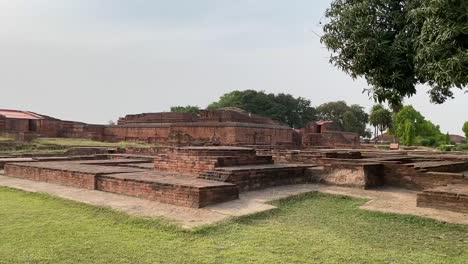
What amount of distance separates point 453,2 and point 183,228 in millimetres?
3869

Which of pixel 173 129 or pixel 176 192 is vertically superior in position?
pixel 173 129

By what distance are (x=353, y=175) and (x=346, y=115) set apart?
1890 inches

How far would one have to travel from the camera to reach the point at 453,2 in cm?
457

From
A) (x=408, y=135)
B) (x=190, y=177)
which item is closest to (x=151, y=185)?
(x=190, y=177)

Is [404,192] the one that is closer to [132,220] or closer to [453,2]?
[453,2]

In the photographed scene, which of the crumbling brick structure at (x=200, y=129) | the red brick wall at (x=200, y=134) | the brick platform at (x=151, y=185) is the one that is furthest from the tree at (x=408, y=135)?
the brick platform at (x=151, y=185)

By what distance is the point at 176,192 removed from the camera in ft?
18.2

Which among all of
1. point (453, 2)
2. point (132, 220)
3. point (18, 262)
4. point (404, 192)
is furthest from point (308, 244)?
point (404, 192)

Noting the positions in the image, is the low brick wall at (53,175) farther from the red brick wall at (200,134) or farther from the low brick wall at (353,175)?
the red brick wall at (200,134)

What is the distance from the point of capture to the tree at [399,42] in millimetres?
4570

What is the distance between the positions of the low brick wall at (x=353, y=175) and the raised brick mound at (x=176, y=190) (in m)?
2.46

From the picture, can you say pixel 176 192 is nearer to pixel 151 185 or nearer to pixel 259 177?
pixel 151 185

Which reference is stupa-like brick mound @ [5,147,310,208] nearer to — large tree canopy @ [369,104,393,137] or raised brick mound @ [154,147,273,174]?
raised brick mound @ [154,147,273,174]

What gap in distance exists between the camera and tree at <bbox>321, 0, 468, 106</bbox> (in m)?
4.57
